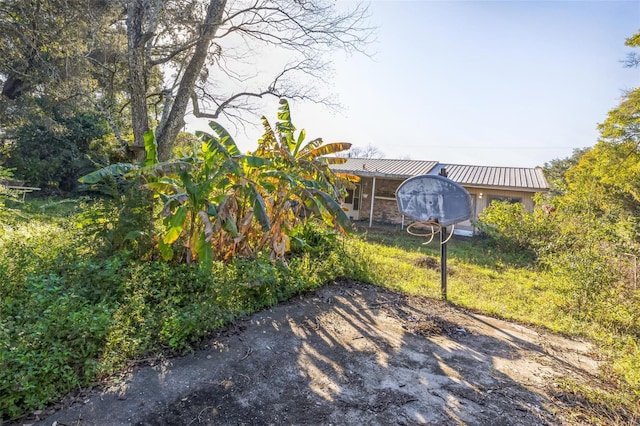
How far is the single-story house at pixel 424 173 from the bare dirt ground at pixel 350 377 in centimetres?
1019

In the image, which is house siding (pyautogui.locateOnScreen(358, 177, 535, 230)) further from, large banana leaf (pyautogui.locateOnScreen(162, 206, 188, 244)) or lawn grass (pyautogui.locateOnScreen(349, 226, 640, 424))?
large banana leaf (pyautogui.locateOnScreen(162, 206, 188, 244))

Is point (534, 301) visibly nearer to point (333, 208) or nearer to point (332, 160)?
point (333, 208)

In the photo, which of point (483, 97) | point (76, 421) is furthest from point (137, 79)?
point (483, 97)

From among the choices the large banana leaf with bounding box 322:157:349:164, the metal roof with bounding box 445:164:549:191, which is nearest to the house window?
the metal roof with bounding box 445:164:549:191

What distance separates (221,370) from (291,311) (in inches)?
63.5

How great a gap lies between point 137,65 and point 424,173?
487 inches

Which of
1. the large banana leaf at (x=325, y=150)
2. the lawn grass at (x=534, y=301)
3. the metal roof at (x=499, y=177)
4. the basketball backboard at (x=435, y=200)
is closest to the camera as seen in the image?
the lawn grass at (x=534, y=301)

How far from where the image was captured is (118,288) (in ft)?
11.5

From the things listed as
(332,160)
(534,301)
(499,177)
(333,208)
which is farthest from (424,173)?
(333,208)

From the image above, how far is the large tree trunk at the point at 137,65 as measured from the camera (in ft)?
21.0

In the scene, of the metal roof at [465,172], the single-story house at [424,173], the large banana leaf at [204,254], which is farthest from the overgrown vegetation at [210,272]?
the metal roof at [465,172]

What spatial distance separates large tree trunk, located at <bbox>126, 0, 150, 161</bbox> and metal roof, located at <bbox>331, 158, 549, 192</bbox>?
789 centimetres

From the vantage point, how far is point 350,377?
2.94m

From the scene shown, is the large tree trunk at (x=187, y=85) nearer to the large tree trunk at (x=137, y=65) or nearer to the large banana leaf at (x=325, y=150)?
the large tree trunk at (x=137, y=65)
